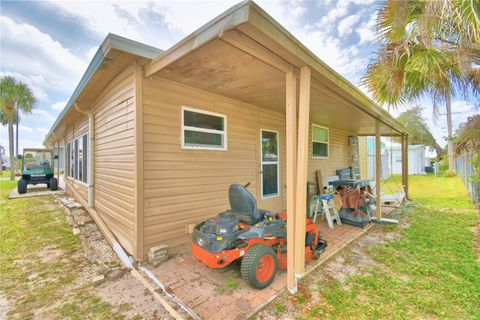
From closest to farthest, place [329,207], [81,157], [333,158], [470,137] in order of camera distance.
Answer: [470,137]
[329,207]
[81,157]
[333,158]

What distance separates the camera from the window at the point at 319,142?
6476mm

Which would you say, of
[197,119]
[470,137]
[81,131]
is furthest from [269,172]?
[81,131]

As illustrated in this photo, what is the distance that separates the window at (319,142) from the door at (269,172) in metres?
1.91

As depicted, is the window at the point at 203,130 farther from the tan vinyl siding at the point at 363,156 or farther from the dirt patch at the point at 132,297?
the tan vinyl siding at the point at 363,156

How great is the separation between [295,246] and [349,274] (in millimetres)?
924

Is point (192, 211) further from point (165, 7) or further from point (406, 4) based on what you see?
point (406, 4)

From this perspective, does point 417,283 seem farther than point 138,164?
No

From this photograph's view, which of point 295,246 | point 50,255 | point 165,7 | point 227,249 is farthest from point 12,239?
point 165,7

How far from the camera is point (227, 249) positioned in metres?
2.16

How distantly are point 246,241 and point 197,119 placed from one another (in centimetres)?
211

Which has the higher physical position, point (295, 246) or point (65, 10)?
point (65, 10)

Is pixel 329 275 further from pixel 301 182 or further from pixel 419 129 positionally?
pixel 419 129

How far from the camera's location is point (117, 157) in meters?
3.36

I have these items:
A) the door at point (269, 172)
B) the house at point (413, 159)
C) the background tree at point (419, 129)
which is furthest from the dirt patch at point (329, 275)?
the background tree at point (419, 129)
